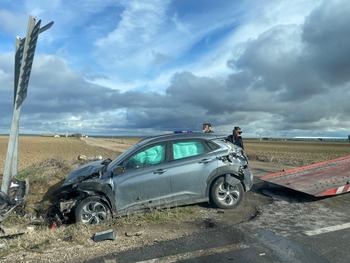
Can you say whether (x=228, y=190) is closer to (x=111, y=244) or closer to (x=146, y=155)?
(x=146, y=155)

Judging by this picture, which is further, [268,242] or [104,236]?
[104,236]

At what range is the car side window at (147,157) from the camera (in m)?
7.37

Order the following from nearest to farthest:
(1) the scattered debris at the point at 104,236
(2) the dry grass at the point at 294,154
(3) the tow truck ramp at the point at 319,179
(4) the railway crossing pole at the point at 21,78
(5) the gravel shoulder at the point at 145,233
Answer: (5) the gravel shoulder at the point at 145,233 < (1) the scattered debris at the point at 104,236 < (3) the tow truck ramp at the point at 319,179 < (4) the railway crossing pole at the point at 21,78 < (2) the dry grass at the point at 294,154

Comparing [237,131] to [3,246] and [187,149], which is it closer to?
[187,149]

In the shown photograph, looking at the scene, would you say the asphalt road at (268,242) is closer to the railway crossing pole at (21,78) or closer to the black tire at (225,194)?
the black tire at (225,194)

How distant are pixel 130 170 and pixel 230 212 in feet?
7.40

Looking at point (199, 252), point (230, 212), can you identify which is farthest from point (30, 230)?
point (230, 212)

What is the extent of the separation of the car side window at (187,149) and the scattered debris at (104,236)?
2326 millimetres

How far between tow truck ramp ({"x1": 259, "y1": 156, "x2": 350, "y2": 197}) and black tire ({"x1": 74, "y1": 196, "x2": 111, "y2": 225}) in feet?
14.9

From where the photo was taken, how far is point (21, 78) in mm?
8773

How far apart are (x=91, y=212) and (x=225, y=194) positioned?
2.83m

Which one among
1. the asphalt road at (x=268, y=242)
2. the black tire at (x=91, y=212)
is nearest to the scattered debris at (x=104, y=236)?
the asphalt road at (x=268, y=242)

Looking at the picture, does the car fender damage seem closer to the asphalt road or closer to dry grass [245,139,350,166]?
the asphalt road

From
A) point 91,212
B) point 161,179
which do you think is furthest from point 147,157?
point 91,212
